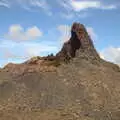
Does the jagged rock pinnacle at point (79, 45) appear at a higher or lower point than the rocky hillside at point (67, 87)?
higher

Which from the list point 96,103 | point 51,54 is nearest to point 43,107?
point 96,103

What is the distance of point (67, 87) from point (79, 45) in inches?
785

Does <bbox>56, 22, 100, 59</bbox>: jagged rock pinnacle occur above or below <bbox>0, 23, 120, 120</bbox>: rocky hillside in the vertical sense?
above

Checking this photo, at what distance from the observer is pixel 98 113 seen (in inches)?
3632

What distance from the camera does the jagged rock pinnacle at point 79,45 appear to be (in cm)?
11781

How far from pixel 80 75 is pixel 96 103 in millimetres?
12521

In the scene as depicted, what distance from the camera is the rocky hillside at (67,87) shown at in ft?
307

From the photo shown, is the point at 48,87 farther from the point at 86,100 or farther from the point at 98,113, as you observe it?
the point at 98,113

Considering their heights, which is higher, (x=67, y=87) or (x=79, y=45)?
(x=79, y=45)

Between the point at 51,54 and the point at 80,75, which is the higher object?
the point at 51,54

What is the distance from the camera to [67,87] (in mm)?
104812

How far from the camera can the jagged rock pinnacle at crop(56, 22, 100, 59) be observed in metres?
118

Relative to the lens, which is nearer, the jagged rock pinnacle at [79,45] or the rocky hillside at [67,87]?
the rocky hillside at [67,87]

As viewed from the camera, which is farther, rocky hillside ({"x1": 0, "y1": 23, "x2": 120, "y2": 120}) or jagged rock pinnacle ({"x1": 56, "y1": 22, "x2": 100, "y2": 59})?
jagged rock pinnacle ({"x1": 56, "y1": 22, "x2": 100, "y2": 59})
